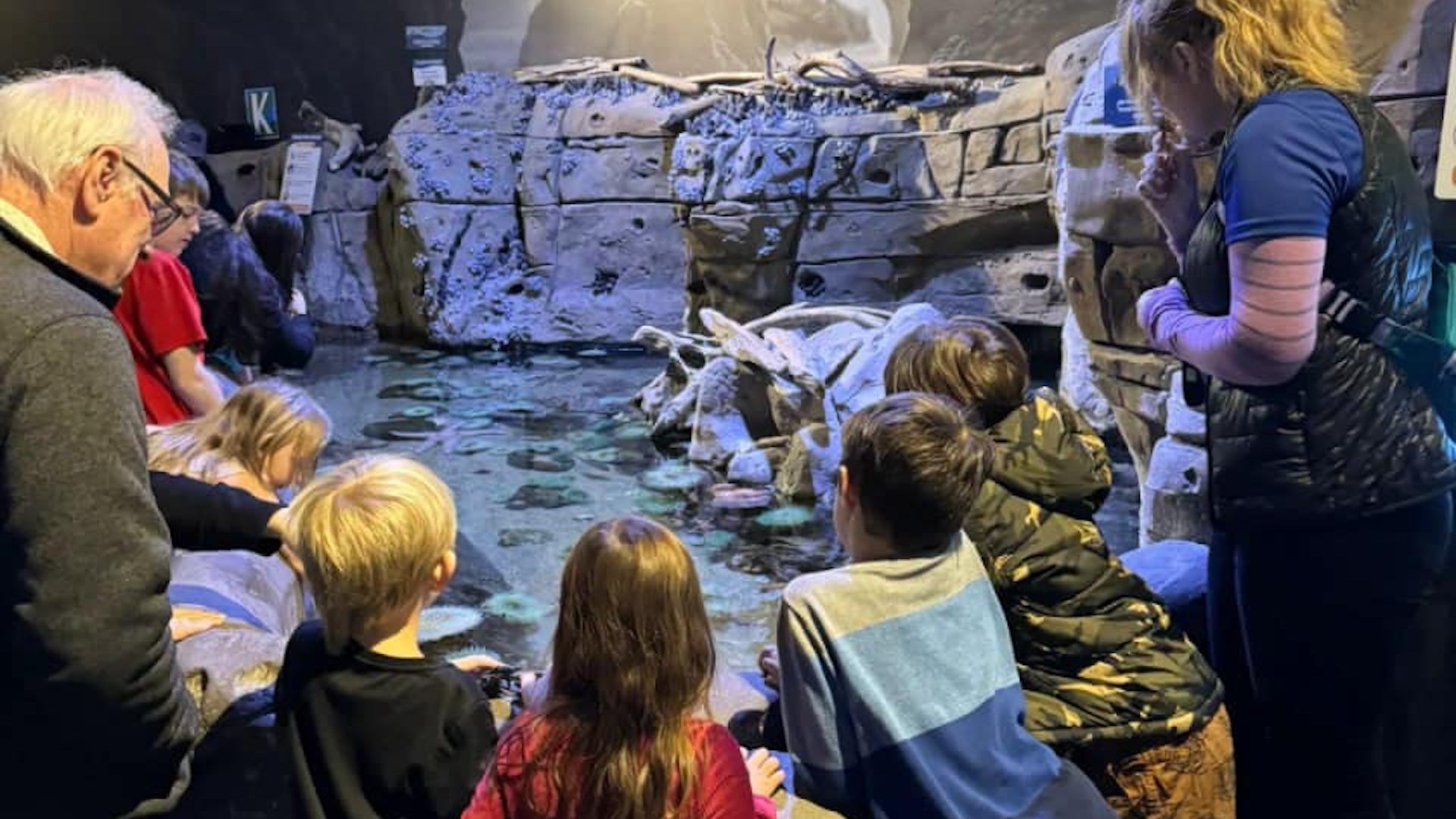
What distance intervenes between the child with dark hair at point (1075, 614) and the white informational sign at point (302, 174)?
Result: 10.0 metres

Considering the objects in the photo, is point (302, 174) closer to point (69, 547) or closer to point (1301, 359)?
point (69, 547)

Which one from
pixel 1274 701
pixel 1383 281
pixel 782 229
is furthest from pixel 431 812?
pixel 782 229

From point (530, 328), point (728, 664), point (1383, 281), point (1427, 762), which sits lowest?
point (530, 328)

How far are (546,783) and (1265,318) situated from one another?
1.14m

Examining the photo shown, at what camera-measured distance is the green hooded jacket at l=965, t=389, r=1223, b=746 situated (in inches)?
77.2

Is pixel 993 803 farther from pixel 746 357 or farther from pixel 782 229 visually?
pixel 782 229

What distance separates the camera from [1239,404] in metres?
1.81

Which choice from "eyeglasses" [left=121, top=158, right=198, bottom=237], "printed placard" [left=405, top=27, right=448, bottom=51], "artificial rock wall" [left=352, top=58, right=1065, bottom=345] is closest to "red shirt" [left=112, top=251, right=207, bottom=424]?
"eyeglasses" [left=121, top=158, right=198, bottom=237]

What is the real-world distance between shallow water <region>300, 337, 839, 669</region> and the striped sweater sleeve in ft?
7.24

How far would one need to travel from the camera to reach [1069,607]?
1997 mm

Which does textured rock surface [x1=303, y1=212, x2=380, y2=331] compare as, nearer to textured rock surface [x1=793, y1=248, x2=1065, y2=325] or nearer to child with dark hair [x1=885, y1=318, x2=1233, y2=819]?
textured rock surface [x1=793, y1=248, x2=1065, y2=325]

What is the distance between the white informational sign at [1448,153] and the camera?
2.13m

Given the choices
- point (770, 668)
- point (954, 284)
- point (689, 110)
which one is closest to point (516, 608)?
point (770, 668)

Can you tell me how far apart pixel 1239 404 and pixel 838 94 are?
851 centimetres
